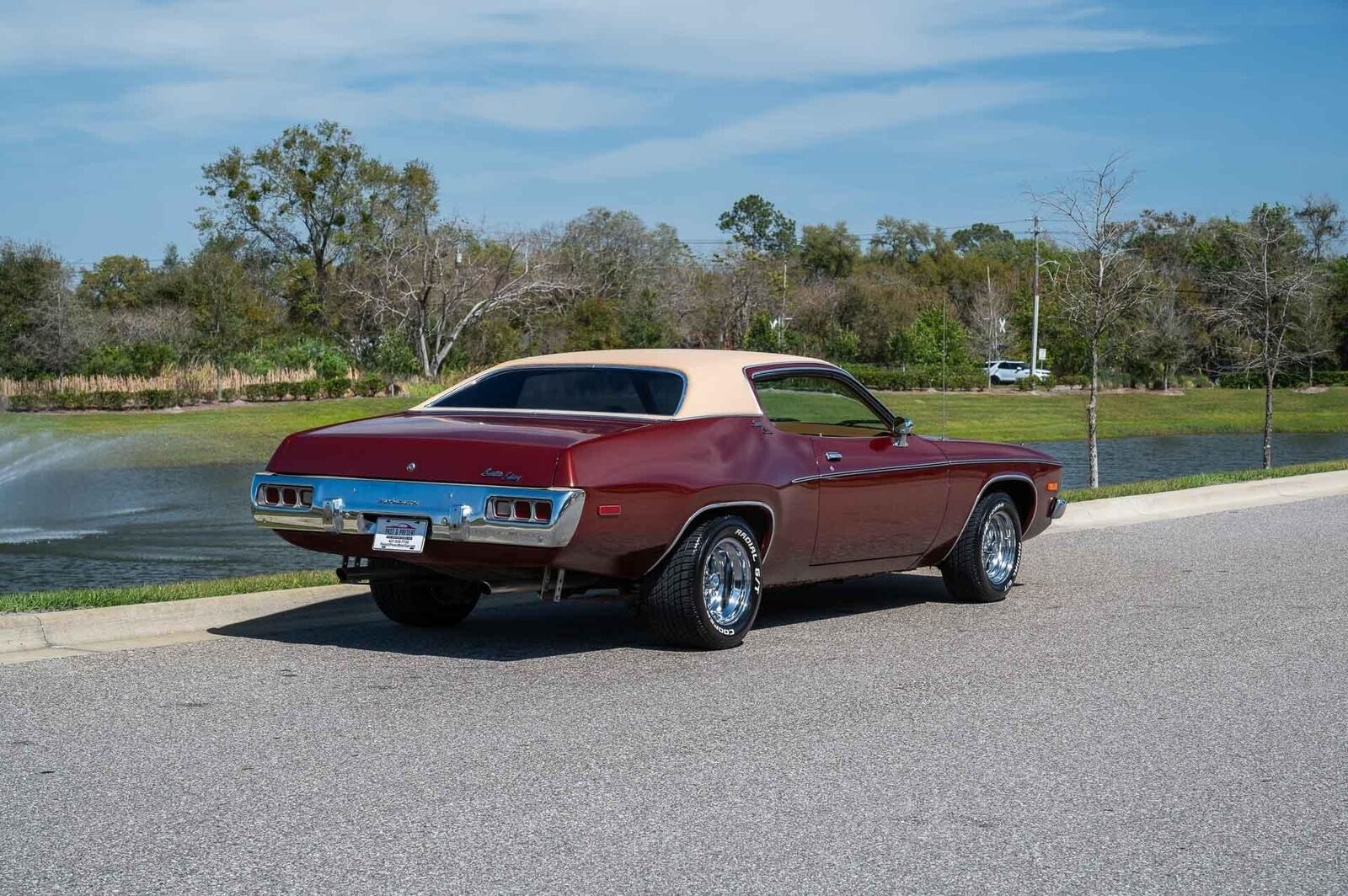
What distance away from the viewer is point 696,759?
6176 mm

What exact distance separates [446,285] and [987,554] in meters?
36.2

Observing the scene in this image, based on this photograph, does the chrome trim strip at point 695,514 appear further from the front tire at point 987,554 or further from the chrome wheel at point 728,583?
the front tire at point 987,554

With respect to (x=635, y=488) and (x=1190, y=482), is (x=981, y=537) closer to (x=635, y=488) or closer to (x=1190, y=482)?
(x=635, y=488)

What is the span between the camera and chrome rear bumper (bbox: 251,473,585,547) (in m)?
7.52

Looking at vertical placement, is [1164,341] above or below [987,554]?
above

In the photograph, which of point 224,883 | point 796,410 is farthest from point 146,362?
point 224,883

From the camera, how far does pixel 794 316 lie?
6738 cm

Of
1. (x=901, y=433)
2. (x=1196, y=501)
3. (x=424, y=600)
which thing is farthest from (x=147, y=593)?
(x=1196, y=501)

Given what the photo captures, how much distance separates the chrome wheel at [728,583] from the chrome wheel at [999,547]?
98.5 inches

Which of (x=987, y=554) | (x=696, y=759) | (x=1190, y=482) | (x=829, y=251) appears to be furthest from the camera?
(x=829, y=251)

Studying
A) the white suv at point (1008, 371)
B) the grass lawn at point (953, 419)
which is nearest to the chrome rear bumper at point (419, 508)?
the grass lawn at point (953, 419)

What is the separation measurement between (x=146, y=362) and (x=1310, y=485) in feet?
95.4

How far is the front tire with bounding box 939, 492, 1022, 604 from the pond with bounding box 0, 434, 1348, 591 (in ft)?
22.3

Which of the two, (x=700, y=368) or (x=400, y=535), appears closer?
(x=400, y=535)
